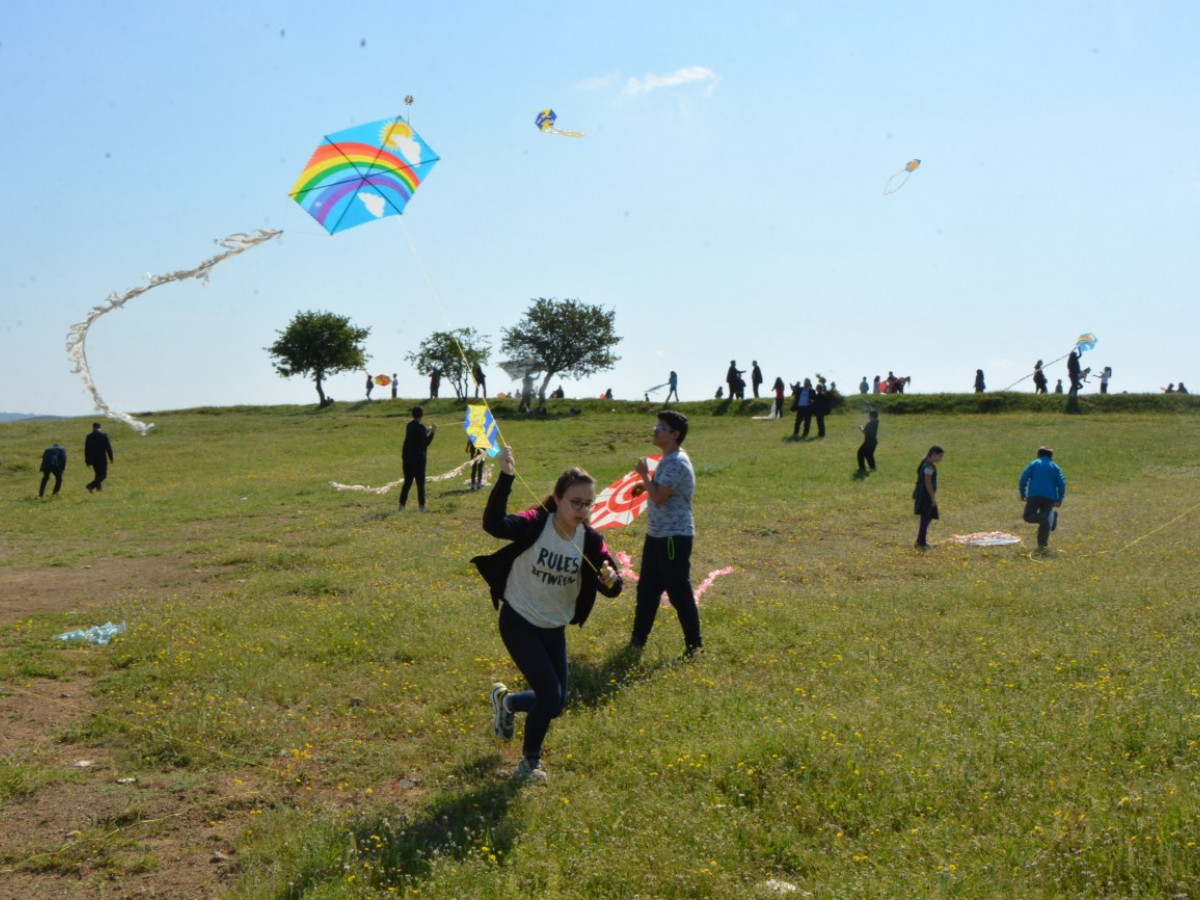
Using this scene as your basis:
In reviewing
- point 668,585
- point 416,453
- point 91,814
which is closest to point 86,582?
point 416,453

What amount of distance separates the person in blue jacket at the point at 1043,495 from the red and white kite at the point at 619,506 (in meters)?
6.50

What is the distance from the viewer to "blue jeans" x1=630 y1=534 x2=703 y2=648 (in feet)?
27.6

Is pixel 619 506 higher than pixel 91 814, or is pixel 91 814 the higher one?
pixel 619 506

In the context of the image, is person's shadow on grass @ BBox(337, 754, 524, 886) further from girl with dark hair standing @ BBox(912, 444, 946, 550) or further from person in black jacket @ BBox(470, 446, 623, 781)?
girl with dark hair standing @ BBox(912, 444, 946, 550)

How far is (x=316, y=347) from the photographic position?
195 ft

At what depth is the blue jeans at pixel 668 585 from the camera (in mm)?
8398

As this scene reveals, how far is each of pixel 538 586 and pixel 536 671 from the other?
56cm

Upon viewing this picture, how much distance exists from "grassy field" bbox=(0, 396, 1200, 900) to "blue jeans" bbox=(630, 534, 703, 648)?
314 mm

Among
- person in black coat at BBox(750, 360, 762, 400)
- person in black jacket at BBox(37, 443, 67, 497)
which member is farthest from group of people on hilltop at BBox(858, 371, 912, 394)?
person in black jacket at BBox(37, 443, 67, 497)

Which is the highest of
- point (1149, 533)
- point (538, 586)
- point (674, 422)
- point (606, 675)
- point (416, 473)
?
point (674, 422)

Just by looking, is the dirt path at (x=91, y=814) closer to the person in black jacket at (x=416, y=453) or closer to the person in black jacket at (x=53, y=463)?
the person in black jacket at (x=416, y=453)

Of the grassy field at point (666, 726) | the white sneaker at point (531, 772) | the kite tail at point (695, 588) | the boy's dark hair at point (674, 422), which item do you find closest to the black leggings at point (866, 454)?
the grassy field at point (666, 726)

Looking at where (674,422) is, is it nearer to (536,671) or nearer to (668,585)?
(668,585)

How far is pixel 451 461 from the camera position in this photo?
96.7ft
